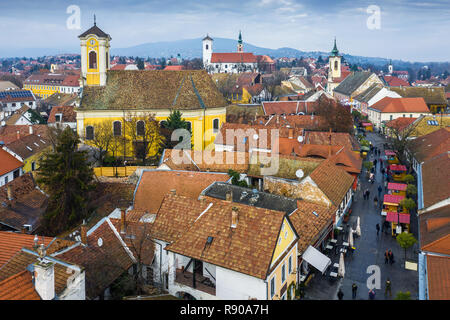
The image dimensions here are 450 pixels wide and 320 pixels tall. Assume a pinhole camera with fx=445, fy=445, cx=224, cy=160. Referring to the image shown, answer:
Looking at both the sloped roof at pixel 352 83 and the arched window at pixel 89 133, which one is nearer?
the arched window at pixel 89 133

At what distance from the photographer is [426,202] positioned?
26188 mm

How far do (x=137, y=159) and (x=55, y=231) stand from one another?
54.6 feet

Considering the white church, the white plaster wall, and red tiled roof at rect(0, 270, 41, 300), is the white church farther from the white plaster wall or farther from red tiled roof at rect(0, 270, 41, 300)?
red tiled roof at rect(0, 270, 41, 300)

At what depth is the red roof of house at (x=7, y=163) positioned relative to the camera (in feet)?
122

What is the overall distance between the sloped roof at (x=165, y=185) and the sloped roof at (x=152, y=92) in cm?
1607

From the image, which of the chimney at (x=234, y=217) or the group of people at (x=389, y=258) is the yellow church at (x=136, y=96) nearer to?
the group of people at (x=389, y=258)

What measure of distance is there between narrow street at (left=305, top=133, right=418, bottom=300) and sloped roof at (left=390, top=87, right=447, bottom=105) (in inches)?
2050

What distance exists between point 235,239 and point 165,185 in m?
12.2

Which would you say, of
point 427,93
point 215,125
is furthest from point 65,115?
point 427,93

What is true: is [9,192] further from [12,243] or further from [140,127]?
[140,127]

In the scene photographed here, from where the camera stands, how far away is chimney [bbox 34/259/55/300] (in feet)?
42.1

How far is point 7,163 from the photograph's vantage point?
38188mm

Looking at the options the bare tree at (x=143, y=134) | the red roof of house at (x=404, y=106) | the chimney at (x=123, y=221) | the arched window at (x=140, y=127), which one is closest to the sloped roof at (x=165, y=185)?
the chimney at (x=123, y=221)
